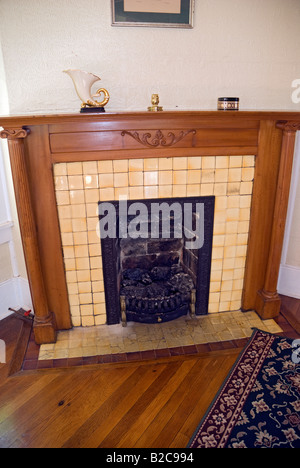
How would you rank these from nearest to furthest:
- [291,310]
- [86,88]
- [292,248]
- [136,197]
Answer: [86,88] → [136,197] → [291,310] → [292,248]

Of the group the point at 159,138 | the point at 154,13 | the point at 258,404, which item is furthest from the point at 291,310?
the point at 154,13

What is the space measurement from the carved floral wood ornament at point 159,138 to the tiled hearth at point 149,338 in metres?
1.47

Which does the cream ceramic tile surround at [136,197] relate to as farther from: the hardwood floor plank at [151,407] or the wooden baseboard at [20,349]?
the hardwood floor plank at [151,407]

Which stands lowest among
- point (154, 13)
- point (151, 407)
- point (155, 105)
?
point (151, 407)

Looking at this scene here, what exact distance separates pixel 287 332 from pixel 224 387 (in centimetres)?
84

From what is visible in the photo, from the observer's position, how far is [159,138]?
235 cm

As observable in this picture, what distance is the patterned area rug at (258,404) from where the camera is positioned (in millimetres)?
1884

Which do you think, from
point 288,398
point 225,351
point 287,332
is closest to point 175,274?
point 225,351

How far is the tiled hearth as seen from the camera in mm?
2521

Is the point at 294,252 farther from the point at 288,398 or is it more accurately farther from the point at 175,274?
the point at 288,398
